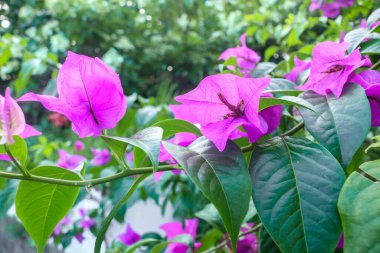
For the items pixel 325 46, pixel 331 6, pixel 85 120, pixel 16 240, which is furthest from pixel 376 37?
pixel 16 240

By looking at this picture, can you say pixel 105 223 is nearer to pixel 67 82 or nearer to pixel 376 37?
pixel 67 82

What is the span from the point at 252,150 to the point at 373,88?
112 mm

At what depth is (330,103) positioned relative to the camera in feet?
1.06

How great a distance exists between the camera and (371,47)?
1.34ft

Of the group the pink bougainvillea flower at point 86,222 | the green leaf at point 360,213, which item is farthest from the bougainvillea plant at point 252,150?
the pink bougainvillea flower at point 86,222

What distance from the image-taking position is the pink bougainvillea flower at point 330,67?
0.34 meters

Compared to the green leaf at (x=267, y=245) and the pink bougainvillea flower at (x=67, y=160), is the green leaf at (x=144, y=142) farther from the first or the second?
the pink bougainvillea flower at (x=67, y=160)

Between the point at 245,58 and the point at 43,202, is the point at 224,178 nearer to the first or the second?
the point at 43,202

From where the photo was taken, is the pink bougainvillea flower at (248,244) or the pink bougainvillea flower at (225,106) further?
the pink bougainvillea flower at (248,244)

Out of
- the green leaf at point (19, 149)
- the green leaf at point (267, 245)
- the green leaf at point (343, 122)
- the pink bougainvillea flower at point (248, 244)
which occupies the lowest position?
the pink bougainvillea flower at point (248, 244)

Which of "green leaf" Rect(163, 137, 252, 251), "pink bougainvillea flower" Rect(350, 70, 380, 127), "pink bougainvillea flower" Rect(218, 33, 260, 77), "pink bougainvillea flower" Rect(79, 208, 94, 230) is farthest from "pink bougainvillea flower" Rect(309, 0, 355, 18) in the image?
"pink bougainvillea flower" Rect(79, 208, 94, 230)

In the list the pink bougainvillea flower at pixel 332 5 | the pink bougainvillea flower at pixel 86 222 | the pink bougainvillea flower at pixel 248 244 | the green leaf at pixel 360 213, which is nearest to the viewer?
the green leaf at pixel 360 213

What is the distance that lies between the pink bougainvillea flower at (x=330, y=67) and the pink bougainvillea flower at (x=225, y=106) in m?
0.06

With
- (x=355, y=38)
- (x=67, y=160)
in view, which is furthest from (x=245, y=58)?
(x=67, y=160)
